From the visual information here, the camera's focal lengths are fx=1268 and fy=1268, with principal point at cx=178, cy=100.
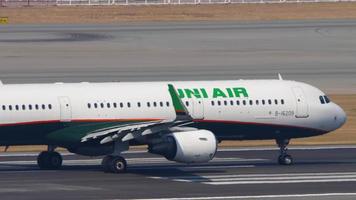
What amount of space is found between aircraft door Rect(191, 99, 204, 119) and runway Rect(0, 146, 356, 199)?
2.19 metres

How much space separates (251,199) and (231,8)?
11176 centimetres

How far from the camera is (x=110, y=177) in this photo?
47625 mm

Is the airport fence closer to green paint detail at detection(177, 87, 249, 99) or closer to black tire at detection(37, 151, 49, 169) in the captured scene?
green paint detail at detection(177, 87, 249, 99)

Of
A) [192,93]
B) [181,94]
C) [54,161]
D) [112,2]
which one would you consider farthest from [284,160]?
[112,2]

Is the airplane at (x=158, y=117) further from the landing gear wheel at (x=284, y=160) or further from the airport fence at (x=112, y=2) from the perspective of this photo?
the airport fence at (x=112, y=2)

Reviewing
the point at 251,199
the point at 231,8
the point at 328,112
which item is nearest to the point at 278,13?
the point at 231,8

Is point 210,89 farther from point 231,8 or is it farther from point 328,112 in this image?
point 231,8

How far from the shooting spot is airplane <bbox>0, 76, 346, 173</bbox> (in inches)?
1880

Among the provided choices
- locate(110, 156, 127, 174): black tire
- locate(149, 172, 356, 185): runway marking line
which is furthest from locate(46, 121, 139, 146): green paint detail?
locate(149, 172, 356, 185): runway marking line

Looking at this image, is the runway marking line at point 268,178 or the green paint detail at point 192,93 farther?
the green paint detail at point 192,93

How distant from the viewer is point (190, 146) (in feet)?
154

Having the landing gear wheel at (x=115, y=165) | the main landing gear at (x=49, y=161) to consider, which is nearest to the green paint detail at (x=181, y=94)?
the landing gear wheel at (x=115, y=165)

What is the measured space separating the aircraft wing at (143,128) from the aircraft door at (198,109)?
1.63 m

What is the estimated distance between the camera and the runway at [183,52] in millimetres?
89812
